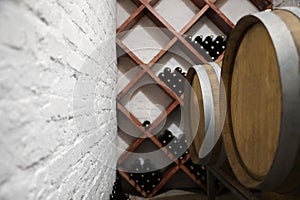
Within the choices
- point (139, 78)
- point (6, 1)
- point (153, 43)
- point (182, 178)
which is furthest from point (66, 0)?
point (182, 178)

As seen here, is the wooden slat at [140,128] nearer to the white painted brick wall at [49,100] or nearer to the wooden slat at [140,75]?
the wooden slat at [140,75]

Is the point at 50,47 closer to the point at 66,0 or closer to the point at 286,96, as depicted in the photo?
the point at 66,0

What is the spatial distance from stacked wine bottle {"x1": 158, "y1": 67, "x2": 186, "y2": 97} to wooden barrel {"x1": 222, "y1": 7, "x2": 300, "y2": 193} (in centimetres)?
153

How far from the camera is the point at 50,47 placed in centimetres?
91

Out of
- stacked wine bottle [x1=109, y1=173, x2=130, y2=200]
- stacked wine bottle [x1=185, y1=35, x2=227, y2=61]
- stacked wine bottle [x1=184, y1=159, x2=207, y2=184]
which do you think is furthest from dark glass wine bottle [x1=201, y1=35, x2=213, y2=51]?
stacked wine bottle [x1=109, y1=173, x2=130, y2=200]

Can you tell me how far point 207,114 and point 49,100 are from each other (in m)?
0.68

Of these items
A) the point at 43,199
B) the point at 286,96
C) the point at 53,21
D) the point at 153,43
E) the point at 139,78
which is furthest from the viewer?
the point at 153,43

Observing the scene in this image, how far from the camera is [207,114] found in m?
1.24

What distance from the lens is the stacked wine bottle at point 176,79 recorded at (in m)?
2.55

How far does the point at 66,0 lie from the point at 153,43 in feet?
5.78

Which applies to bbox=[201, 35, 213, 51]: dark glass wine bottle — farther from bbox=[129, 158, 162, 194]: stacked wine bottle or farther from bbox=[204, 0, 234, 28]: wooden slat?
bbox=[129, 158, 162, 194]: stacked wine bottle

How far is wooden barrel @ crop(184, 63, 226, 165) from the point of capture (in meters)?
1.24

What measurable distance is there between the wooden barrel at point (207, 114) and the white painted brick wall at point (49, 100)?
0.57 m

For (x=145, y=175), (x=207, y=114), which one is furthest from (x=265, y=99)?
(x=145, y=175)
